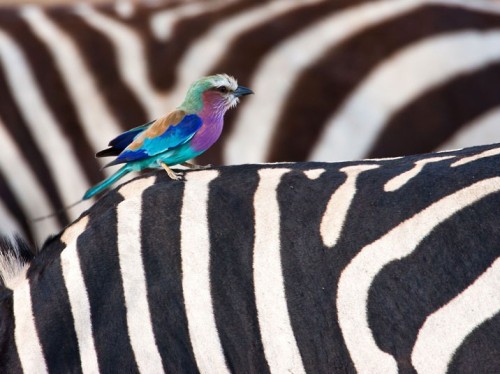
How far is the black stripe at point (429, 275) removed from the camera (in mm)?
613

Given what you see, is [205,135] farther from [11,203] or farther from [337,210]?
[11,203]

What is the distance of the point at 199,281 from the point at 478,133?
0.92 meters

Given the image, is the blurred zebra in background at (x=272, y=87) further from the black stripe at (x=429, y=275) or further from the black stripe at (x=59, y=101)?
the black stripe at (x=429, y=275)

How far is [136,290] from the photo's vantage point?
0.67m

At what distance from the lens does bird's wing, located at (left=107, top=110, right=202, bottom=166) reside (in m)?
0.77

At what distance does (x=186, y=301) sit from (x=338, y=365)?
0.40 ft

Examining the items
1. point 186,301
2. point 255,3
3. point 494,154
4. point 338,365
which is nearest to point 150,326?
point 186,301

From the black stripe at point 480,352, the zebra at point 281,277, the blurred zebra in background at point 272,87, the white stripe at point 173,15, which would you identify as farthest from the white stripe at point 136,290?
the white stripe at point 173,15

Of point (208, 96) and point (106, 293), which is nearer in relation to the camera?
point (106, 293)

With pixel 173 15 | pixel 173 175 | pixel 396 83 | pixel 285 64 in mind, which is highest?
pixel 173 15

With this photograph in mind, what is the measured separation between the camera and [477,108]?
4.90 feet

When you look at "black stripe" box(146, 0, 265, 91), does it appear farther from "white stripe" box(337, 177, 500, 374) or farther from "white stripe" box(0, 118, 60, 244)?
"white stripe" box(337, 177, 500, 374)

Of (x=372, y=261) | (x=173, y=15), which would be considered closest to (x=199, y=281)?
(x=372, y=261)

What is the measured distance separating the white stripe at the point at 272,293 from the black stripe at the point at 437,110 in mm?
839
